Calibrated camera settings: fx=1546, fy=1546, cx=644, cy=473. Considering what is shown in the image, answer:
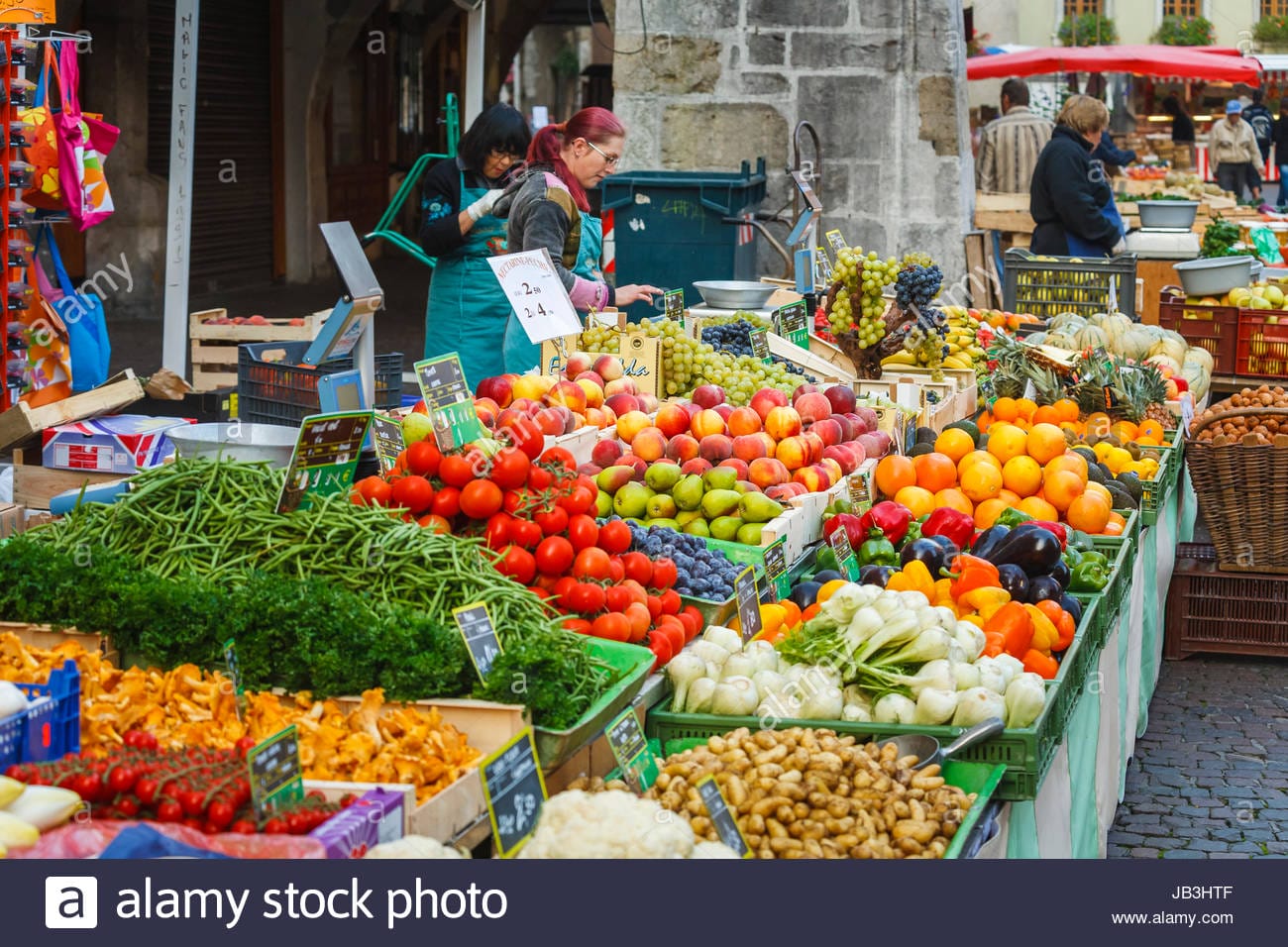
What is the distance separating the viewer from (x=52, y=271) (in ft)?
22.5

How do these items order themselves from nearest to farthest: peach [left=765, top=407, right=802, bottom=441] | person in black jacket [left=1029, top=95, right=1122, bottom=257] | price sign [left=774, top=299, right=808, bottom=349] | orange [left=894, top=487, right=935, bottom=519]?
peach [left=765, top=407, right=802, bottom=441], orange [left=894, top=487, right=935, bottom=519], price sign [left=774, top=299, right=808, bottom=349], person in black jacket [left=1029, top=95, right=1122, bottom=257]

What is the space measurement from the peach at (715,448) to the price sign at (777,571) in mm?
484

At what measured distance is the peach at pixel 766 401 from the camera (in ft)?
16.6

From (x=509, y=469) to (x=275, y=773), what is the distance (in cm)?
134

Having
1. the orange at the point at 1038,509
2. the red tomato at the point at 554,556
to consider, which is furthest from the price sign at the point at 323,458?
the orange at the point at 1038,509

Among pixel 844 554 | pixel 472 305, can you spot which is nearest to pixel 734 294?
pixel 472 305

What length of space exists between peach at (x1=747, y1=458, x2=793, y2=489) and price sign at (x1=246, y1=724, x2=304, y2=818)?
7.69 feet

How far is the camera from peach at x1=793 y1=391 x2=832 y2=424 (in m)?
5.29

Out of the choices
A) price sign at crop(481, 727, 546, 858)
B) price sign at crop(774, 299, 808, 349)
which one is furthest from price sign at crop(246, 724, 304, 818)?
price sign at crop(774, 299, 808, 349)

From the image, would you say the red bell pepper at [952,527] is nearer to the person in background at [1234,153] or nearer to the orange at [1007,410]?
the orange at [1007,410]

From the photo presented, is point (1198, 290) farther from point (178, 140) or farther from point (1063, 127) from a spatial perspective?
point (178, 140)

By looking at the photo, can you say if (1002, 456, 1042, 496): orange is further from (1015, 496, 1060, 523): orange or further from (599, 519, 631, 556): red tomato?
(599, 519, 631, 556): red tomato

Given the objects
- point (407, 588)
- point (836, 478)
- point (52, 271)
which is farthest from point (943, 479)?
point (52, 271)
